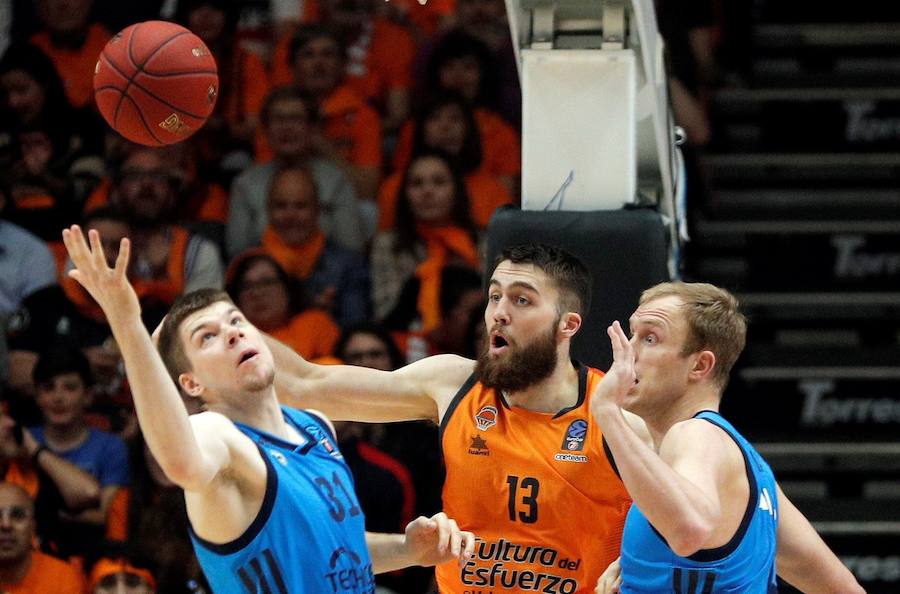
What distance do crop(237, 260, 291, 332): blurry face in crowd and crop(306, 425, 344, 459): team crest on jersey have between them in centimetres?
345

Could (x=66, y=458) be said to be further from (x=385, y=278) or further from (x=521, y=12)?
(x=521, y=12)

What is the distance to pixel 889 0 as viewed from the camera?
1046 centimetres

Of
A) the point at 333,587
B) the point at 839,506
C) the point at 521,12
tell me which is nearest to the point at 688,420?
the point at 333,587

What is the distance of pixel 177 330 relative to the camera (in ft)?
15.4

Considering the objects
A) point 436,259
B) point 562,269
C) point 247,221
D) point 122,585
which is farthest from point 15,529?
point 562,269

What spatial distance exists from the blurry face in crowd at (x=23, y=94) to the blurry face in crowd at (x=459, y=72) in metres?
2.48

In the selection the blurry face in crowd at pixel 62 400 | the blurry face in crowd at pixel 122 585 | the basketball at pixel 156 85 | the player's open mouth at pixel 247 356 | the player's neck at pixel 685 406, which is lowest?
the blurry face in crowd at pixel 122 585

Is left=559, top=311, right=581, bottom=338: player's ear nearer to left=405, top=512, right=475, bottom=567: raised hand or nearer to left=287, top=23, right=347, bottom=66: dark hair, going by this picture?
left=405, top=512, right=475, bottom=567: raised hand

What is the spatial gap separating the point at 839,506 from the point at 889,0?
161 inches

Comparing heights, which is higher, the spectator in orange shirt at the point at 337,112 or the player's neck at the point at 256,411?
the spectator in orange shirt at the point at 337,112

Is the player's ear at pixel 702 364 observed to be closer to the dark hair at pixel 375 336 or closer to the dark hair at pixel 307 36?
the dark hair at pixel 375 336

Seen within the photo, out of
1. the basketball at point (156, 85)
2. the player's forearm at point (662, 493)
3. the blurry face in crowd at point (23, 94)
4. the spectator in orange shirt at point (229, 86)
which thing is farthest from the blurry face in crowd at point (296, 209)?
the player's forearm at point (662, 493)

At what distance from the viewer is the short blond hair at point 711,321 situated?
14.7 feet

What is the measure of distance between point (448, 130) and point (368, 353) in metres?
1.73
